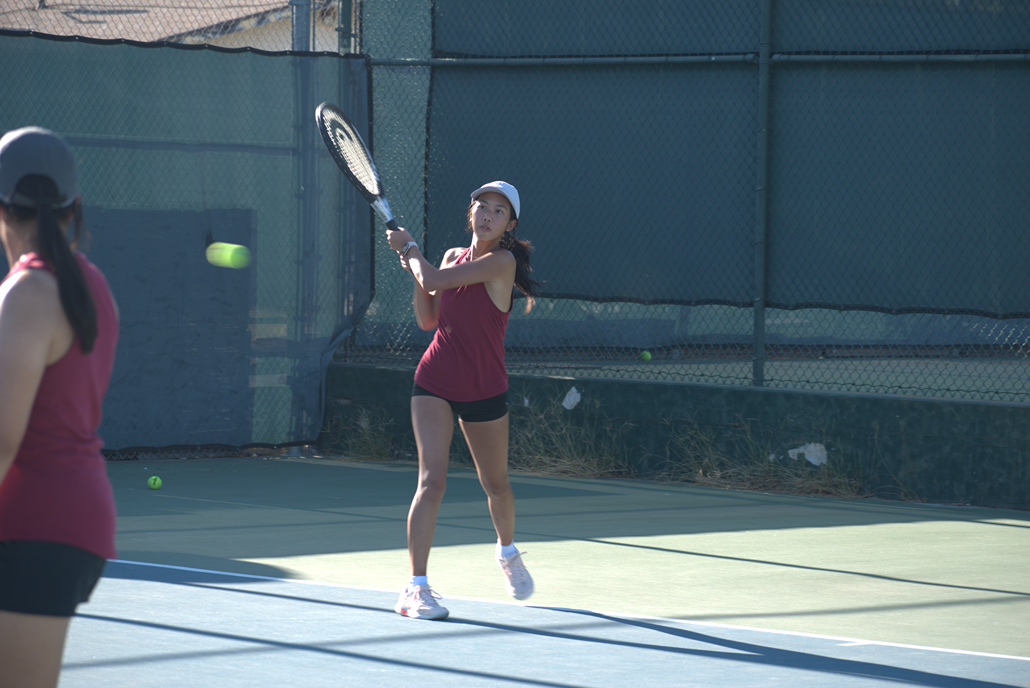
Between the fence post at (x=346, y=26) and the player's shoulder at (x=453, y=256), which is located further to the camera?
the fence post at (x=346, y=26)

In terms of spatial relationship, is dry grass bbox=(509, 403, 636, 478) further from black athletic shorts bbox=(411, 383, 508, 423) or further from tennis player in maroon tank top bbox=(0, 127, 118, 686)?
tennis player in maroon tank top bbox=(0, 127, 118, 686)

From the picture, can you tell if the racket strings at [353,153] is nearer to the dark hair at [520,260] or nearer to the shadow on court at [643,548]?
the dark hair at [520,260]

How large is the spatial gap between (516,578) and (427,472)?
0.59 meters

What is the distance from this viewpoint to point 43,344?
2.51m

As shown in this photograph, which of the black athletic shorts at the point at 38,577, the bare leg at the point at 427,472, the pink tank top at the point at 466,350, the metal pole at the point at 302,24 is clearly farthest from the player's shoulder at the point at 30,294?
the metal pole at the point at 302,24

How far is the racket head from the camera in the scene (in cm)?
609

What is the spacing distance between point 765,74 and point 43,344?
753 cm

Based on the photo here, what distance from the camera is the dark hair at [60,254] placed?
256 centimetres

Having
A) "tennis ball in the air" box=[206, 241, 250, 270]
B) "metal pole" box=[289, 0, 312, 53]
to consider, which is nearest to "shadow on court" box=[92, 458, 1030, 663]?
"tennis ball in the air" box=[206, 241, 250, 270]

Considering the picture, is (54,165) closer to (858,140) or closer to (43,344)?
(43,344)

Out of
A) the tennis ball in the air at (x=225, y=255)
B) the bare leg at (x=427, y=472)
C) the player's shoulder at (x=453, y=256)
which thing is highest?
the tennis ball in the air at (x=225, y=255)

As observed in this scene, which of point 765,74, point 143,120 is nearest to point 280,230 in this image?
point 143,120

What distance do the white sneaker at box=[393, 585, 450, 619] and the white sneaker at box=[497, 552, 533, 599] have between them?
43 cm

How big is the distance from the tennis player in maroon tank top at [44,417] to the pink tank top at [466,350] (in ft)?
9.89
